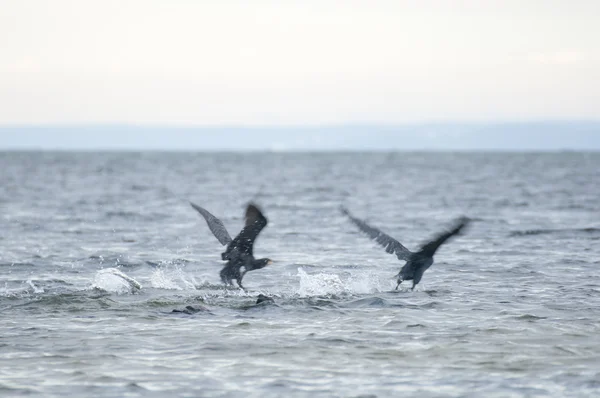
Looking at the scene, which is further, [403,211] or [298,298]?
[403,211]

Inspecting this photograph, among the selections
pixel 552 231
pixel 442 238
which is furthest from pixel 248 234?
pixel 552 231

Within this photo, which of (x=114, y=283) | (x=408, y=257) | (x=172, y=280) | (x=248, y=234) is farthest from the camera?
(x=172, y=280)

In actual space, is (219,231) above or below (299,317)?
above

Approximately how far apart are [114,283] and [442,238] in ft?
16.4

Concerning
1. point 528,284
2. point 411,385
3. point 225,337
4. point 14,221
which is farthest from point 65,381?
Answer: point 14,221

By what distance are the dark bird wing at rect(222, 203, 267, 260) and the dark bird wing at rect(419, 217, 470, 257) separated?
2529 mm

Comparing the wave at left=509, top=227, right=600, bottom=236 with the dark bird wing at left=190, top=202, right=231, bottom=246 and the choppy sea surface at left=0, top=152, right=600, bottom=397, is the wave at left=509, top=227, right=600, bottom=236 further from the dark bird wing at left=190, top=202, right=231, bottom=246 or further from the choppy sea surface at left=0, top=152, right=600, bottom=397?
the dark bird wing at left=190, top=202, right=231, bottom=246

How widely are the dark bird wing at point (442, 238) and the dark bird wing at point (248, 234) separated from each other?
2529 mm

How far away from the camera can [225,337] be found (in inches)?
422

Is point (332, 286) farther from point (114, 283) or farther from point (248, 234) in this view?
point (114, 283)

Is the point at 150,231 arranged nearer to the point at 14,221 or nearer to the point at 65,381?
the point at 14,221

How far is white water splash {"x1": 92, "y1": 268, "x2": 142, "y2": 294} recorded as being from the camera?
14.0 meters

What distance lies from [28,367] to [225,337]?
231cm

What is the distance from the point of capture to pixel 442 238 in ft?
44.1
